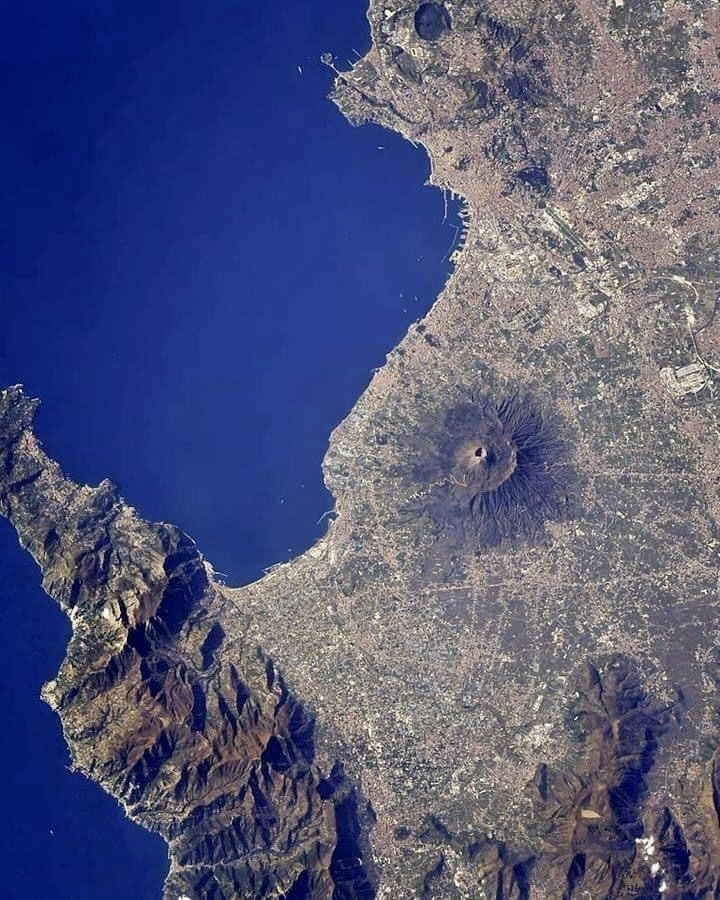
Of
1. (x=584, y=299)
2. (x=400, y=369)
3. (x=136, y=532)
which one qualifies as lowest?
(x=136, y=532)

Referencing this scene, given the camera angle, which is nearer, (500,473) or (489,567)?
(500,473)

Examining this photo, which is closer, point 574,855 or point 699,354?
point 574,855

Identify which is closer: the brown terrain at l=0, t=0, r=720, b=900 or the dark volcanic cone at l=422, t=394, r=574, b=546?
the brown terrain at l=0, t=0, r=720, b=900

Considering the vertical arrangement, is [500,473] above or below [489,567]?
above

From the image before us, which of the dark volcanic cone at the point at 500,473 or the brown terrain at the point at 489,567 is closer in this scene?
the brown terrain at the point at 489,567

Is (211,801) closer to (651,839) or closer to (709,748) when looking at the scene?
(651,839)

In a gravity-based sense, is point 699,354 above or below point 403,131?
below

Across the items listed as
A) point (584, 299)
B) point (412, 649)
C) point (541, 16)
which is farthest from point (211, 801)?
point (541, 16)
